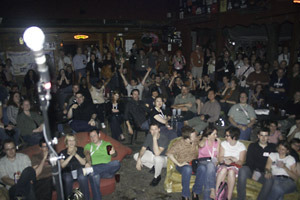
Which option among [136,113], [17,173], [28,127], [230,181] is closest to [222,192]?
[230,181]

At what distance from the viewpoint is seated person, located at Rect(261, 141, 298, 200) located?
406cm

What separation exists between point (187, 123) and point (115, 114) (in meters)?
2.11

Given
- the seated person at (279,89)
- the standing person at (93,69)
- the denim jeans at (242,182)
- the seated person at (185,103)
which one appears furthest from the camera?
the standing person at (93,69)

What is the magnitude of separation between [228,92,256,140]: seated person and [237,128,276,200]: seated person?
1.65m

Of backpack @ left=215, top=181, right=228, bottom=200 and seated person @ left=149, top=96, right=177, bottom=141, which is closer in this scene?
backpack @ left=215, top=181, right=228, bottom=200

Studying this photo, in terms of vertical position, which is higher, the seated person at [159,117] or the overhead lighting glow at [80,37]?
the overhead lighting glow at [80,37]

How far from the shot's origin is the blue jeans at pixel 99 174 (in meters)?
4.45

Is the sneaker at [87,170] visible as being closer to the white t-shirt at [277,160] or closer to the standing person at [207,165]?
the standing person at [207,165]

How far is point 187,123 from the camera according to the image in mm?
6629

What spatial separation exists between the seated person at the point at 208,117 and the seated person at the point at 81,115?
2666 mm

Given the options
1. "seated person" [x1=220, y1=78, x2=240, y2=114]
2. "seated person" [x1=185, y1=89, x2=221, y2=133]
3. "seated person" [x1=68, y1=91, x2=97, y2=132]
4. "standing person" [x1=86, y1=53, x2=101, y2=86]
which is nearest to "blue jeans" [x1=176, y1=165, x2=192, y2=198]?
"seated person" [x1=185, y1=89, x2=221, y2=133]

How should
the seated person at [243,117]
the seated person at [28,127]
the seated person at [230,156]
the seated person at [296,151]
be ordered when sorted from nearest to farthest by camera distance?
1. the seated person at [296,151]
2. the seated person at [230,156]
3. the seated person at [28,127]
4. the seated person at [243,117]

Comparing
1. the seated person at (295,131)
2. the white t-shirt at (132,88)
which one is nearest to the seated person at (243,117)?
the seated person at (295,131)

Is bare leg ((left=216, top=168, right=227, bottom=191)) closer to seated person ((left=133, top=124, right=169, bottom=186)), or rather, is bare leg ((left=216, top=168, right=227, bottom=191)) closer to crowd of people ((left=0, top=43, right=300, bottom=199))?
crowd of people ((left=0, top=43, right=300, bottom=199))
